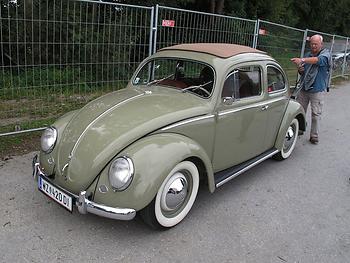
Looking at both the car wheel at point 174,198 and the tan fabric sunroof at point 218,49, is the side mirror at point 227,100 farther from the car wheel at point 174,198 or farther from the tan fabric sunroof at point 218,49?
the car wheel at point 174,198

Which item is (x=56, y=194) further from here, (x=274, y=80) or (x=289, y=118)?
(x=289, y=118)

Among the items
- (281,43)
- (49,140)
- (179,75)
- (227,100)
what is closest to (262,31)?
(281,43)

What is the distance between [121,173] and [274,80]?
114 inches

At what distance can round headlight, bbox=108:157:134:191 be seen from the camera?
3.00 m

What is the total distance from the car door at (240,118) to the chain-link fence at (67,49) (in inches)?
104

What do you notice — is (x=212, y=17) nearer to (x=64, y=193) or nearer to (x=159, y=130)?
(x=159, y=130)

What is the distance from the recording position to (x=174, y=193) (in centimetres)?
339

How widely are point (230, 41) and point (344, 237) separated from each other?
231 inches

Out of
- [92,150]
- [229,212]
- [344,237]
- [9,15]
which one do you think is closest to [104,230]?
[92,150]

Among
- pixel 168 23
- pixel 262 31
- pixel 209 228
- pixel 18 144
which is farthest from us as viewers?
pixel 262 31

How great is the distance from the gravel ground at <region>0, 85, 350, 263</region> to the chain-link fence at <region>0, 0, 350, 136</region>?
175cm

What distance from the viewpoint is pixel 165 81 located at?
4.41 meters

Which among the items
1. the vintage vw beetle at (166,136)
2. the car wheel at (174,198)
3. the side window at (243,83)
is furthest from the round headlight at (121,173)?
the side window at (243,83)

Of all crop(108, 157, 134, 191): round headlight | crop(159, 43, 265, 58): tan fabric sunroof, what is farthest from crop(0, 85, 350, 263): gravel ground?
crop(159, 43, 265, 58): tan fabric sunroof
